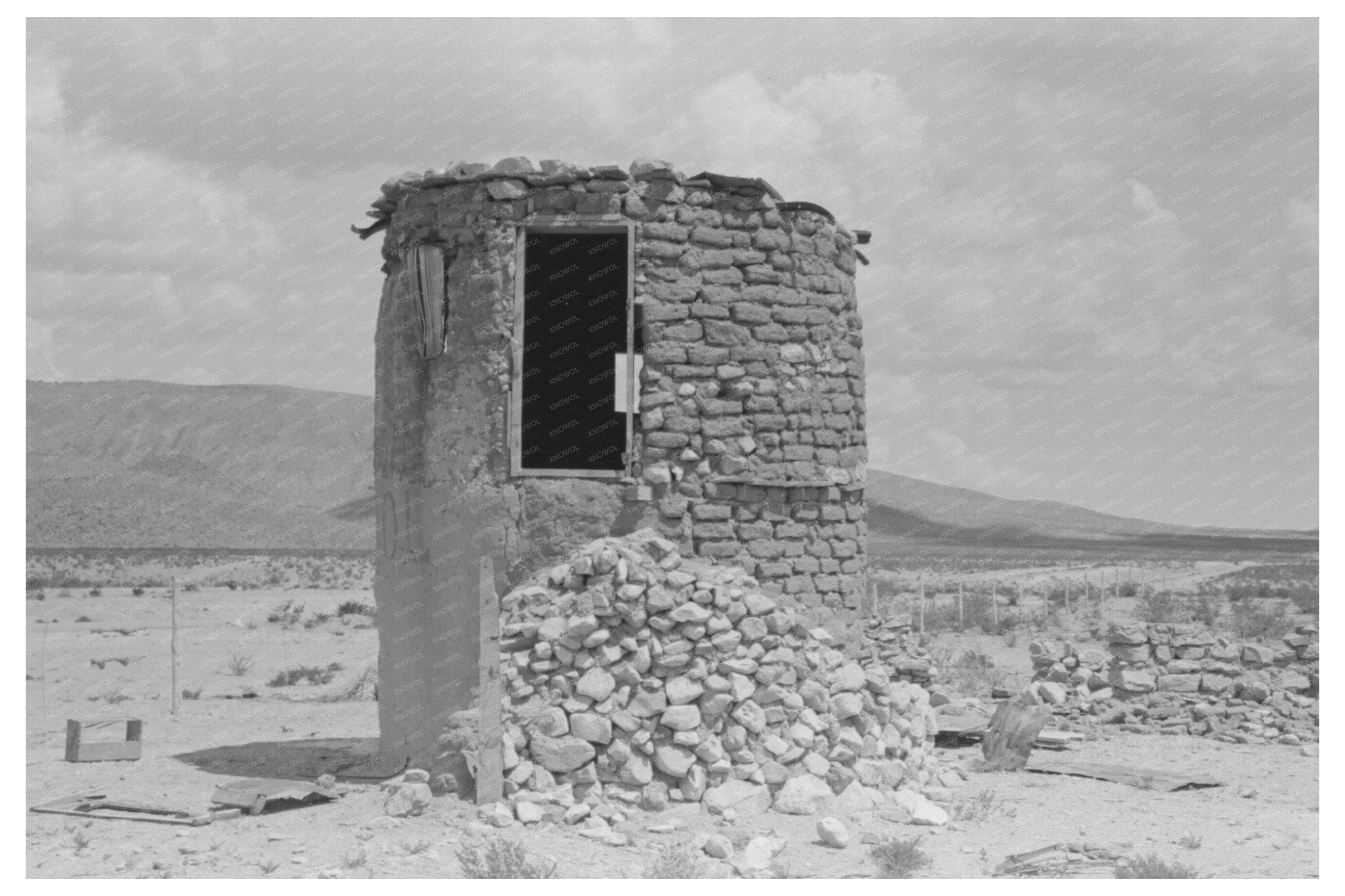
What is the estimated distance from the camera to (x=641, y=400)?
33.4 feet

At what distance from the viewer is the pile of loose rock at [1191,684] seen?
48.4ft

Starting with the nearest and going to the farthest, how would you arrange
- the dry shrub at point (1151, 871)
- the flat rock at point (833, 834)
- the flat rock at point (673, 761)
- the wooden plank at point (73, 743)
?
the dry shrub at point (1151, 871) < the flat rock at point (833, 834) < the flat rock at point (673, 761) < the wooden plank at point (73, 743)

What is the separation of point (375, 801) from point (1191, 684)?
379 inches

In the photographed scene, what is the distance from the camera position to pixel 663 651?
31.4ft

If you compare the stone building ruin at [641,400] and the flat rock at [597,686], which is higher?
the stone building ruin at [641,400]

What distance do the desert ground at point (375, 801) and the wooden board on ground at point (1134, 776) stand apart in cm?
15

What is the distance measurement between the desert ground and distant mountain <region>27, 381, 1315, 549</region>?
49129 millimetres

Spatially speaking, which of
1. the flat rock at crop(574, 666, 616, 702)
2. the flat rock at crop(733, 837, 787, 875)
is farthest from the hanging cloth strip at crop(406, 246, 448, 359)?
the flat rock at crop(733, 837, 787, 875)

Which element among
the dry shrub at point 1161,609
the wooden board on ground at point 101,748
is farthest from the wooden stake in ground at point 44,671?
the dry shrub at point 1161,609

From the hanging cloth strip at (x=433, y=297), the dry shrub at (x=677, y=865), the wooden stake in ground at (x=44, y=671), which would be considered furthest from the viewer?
the wooden stake in ground at (x=44, y=671)

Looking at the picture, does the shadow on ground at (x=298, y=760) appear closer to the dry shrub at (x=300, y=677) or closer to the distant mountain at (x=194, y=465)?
the dry shrub at (x=300, y=677)

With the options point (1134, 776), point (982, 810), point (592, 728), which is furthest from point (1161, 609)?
point (592, 728)

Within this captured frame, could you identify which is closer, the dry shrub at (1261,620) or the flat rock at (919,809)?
the flat rock at (919,809)

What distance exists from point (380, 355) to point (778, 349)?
3532 millimetres
